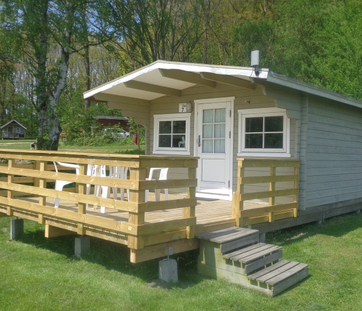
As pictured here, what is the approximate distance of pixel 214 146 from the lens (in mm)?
7500

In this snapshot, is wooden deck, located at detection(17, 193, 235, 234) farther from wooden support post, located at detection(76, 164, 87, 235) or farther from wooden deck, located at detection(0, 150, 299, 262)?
wooden support post, located at detection(76, 164, 87, 235)

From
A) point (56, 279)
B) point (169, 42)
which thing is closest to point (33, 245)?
point (56, 279)

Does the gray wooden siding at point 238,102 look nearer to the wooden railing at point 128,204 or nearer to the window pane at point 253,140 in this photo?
the window pane at point 253,140

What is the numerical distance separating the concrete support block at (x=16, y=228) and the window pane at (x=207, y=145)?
11.5 ft

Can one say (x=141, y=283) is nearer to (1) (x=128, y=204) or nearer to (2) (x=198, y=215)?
(1) (x=128, y=204)

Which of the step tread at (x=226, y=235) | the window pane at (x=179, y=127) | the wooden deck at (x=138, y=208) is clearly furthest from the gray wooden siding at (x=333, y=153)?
the window pane at (x=179, y=127)

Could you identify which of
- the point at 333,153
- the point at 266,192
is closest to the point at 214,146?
the point at 266,192

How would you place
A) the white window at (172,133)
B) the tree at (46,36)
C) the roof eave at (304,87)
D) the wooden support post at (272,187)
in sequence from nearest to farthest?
the roof eave at (304,87)
the wooden support post at (272,187)
the white window at (172,133)
the tree at (46,36)

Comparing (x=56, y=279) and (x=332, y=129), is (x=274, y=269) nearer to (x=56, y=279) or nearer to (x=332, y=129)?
(x=56, y=279)

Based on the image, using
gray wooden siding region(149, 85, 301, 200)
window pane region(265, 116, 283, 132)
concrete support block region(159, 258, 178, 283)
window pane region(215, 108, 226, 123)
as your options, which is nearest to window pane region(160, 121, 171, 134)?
gray wooden siding region(149, 85, 301, 200)

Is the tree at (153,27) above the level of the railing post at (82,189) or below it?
above

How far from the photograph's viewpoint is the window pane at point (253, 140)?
6.91 meters

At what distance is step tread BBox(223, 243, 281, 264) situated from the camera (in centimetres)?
428

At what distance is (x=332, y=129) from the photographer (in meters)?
7.40
